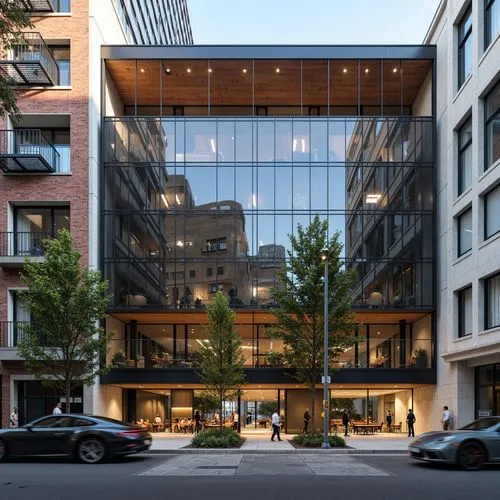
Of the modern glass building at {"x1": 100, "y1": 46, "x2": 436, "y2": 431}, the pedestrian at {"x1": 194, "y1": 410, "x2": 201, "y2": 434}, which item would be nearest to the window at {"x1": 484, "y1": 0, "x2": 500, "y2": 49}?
the modern glass building at {"x1": 100, "y1": 46, "x2": 436, "y2": 431}

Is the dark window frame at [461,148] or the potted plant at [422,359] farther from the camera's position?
the potted plant at [422,359]

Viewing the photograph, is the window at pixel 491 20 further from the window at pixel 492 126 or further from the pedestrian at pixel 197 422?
the pedestrian at pixel 197 422

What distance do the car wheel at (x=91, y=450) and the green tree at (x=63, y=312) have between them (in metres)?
5.85

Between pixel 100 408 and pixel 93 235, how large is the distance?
Result: 8.08m

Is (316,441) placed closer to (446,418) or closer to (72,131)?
(446,418)

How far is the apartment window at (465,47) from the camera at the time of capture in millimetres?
26406

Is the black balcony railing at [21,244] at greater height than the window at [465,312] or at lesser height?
greater

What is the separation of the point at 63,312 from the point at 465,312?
1656 cm

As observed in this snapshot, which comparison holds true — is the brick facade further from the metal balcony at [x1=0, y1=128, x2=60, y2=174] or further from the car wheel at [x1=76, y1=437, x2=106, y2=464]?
the car wheel at [x1=76, y1=437, x2=106, y2=464]

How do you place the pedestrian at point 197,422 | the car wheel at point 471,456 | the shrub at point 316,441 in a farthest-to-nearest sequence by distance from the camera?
the pedestrian at point 197,422
the shrub at point 316,441
the car wheel at point 471,456

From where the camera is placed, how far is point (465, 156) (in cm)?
2675

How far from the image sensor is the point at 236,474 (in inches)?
542

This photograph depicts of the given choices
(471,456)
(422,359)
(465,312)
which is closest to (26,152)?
(465,312)

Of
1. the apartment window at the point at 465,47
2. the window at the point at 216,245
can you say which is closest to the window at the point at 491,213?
the apartment window at the point at 465,47
